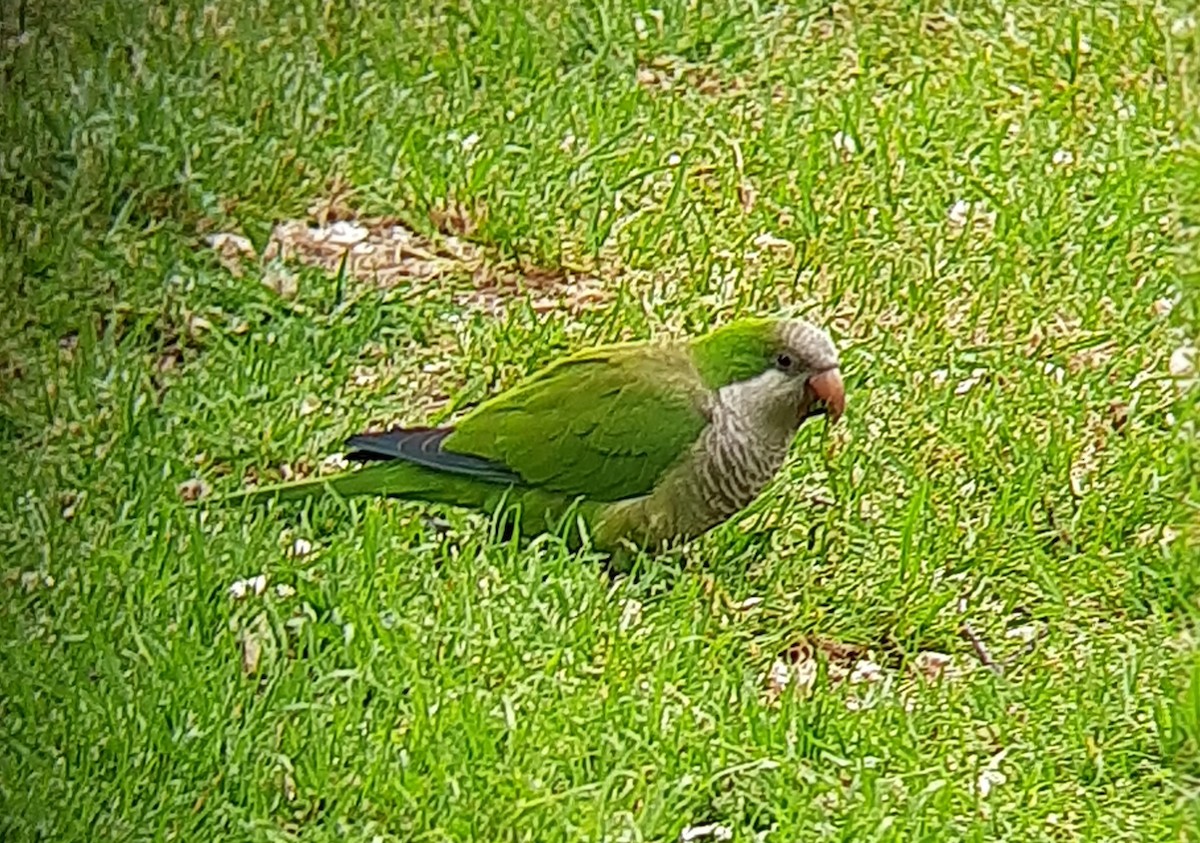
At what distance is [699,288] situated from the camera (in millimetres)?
3078

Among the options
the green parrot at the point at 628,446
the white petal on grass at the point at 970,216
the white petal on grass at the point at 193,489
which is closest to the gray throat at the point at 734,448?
the green parrot at the point at 628,446

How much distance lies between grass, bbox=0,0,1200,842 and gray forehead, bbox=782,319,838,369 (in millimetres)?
258

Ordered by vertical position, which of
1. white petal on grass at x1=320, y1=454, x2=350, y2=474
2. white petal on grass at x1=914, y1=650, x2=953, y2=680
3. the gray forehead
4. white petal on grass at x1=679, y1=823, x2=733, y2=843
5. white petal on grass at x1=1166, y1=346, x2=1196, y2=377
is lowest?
white petal on grass at x1=914, y1=650, x2=953, y2=680

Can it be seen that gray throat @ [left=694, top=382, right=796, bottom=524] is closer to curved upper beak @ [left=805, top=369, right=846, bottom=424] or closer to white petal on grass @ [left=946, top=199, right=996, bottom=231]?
curved upper beak @ [left=805, top=369, right=846, bottom=424]

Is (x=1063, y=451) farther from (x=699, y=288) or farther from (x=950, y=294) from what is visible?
(x=699, y=288)

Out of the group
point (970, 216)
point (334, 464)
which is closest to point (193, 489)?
point (334, 464)

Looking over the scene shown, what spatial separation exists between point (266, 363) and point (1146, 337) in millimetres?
1228

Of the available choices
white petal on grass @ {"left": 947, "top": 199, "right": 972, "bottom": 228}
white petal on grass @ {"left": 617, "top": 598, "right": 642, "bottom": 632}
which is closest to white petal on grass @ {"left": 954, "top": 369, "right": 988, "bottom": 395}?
white petal on grass @ {"left": 947, "top": 199, "right": 972, "bottom": 228}

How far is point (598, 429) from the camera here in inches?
102

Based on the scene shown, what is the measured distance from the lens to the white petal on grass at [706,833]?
2203mm

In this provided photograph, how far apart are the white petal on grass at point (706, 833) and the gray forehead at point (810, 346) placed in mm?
608

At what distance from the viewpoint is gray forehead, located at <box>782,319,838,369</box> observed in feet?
8.38

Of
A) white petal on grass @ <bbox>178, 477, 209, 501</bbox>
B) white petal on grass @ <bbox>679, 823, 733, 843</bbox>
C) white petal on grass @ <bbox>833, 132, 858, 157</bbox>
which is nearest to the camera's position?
white petal on grass @ <bbox>679, 823, 733, 843</bbox>

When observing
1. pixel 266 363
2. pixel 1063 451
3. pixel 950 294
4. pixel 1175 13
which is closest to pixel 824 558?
pixel 1063 451
